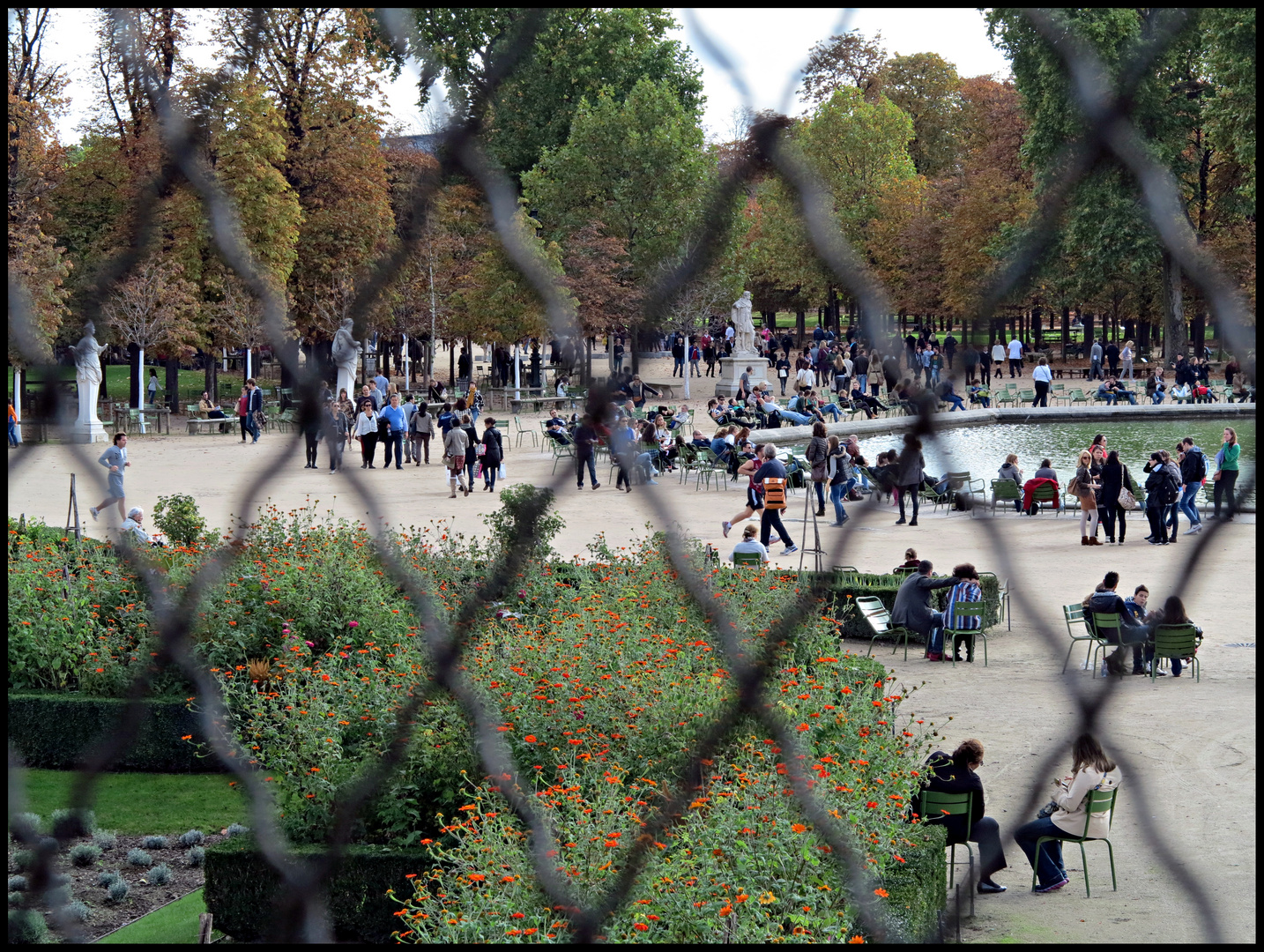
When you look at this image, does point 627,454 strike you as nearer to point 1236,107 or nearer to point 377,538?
point 377,538

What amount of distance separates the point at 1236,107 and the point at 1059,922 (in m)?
6.29

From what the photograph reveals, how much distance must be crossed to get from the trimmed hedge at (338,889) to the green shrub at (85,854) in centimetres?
168

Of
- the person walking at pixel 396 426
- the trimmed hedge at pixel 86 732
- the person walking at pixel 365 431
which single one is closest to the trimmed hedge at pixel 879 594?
the person walking at pixel 365 431

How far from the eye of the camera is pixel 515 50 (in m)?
1.02

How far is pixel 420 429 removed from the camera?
825 inches

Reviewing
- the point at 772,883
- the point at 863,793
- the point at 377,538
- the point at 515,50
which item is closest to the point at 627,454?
the point at 377,538

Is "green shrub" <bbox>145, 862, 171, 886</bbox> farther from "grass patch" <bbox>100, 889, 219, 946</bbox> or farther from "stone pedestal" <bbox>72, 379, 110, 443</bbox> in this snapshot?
"stone pedestal" <bbox>72, 379, 110, 443</bbox>

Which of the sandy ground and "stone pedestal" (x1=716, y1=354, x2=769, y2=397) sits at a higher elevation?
"stone pedestal" (x1=716, y1=354, x2=769, y2=397)

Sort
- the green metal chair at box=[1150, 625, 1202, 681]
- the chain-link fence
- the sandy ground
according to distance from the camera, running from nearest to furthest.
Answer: the chain-link fence
the sandy ground
the green metal chair at box=[1150, 625, 1202, 681]

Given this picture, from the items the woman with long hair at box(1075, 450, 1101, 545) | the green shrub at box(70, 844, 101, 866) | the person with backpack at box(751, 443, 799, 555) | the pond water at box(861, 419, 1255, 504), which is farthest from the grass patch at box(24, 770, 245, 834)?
the pond water at box(861, 419, 1255, 504)

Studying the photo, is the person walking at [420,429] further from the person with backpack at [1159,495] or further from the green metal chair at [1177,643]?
the green metal chair at [1177,643]

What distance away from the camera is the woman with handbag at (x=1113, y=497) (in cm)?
1602

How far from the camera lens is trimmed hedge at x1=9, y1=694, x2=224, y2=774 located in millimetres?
9844

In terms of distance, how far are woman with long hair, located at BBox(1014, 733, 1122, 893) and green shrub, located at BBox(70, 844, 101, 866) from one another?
18.2 ft
